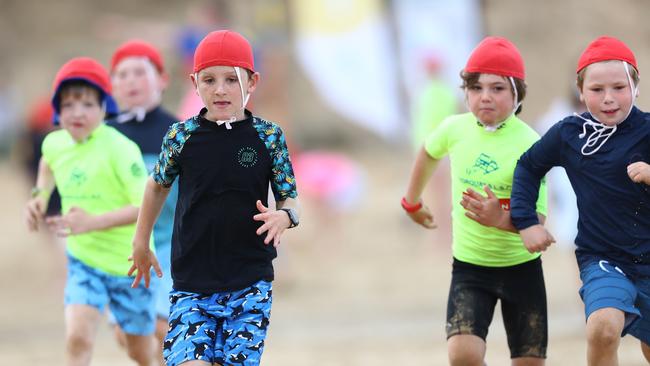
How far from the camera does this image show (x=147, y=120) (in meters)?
6.72

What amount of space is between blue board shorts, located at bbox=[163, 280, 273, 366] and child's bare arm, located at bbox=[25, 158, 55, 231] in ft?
5.11

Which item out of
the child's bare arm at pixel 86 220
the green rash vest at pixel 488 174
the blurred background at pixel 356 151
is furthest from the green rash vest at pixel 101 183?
the blurred background at pixel 356 151

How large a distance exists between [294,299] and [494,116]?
7.27m

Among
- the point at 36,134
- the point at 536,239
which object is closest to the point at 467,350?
the point at 536,239

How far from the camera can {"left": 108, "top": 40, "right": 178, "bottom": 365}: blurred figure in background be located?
6.64m

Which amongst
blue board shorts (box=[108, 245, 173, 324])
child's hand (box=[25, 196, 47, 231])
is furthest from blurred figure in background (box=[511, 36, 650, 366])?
child's hand (box=[25, 196, 47, 231])

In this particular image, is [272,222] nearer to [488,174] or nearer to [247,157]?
[247,157]

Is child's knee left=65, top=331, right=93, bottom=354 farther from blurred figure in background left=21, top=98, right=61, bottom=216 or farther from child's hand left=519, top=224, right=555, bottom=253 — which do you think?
blurred figure in background left=21, top=98, right=61, bottom=216

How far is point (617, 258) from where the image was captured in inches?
202

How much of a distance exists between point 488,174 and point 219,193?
1.43m

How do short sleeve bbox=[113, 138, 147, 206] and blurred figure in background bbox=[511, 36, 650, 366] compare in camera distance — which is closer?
blurred figure in background bbox=[511, 36, 650, 366]

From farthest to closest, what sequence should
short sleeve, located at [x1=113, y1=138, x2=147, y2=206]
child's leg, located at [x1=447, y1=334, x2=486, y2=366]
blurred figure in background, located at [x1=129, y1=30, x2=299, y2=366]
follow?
short sleeve, located at [x1=113, y1=138, x2=147, y2=206] → child's leg, located at [x1=447, y1=334, x2=486, y2=366] → blurred figure in background, located at [x1=129, y1=30, x2=299, y2=366]

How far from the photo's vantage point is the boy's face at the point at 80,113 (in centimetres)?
622

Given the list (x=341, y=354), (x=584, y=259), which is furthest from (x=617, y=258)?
(x=341, y=354)
